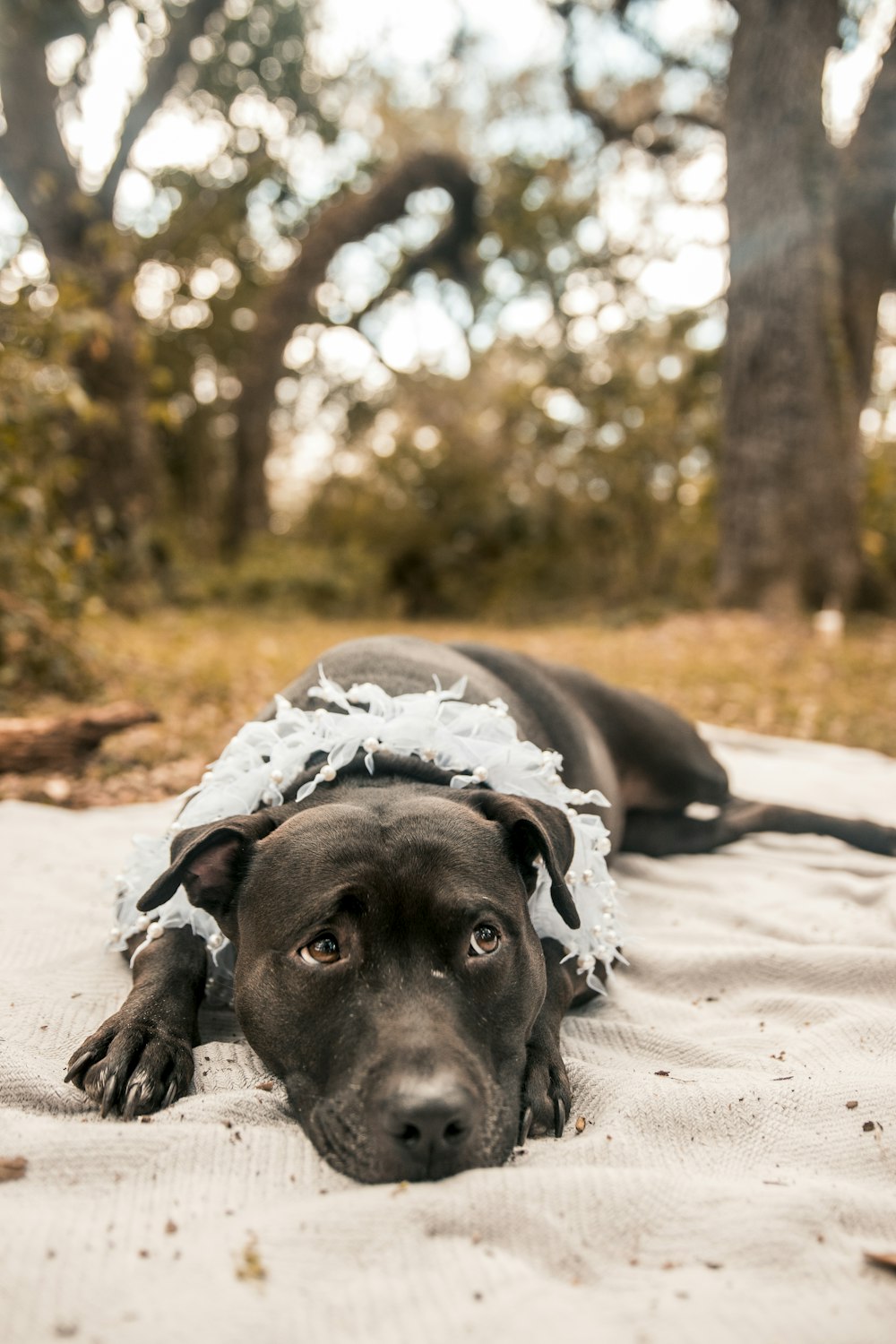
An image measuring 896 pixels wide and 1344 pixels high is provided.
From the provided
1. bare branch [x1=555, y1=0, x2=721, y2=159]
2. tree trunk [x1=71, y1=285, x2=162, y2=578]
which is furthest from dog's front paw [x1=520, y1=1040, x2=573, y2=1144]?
bare branch [x1=555, y1=0, x2=721, y2=159]

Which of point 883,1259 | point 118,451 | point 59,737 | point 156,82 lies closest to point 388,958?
point 883,1259

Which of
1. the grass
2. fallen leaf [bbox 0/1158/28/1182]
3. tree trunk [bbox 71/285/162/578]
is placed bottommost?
the grass

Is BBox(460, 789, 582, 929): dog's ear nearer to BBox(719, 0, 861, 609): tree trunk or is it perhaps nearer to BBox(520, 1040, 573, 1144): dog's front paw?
BBox(520, 1040, 573, 1144): dog's front paw

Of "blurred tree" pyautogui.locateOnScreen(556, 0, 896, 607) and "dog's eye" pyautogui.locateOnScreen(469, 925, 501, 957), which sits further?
"blurred tree" pyautogui.locateOnScreen(556, 0, 896, 607)

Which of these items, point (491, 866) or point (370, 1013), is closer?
point (370, 1013)

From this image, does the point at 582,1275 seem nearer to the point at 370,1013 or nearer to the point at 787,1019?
the point at 370,1013

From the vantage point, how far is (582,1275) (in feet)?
5.72

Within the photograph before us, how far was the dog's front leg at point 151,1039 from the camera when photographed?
7.70 feet

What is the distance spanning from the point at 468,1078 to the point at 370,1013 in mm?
254

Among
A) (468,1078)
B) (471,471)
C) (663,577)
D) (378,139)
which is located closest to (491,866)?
(468,1078)

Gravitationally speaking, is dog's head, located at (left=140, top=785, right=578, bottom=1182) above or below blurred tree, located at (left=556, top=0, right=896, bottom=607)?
below

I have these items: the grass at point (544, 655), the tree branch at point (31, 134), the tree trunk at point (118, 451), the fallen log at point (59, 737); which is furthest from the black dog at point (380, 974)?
the tree branch at point (31, 134)

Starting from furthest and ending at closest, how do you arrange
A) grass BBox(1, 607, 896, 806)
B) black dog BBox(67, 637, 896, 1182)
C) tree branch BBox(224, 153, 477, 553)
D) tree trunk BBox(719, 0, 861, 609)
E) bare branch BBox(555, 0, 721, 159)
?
tree branch BBox(224, 153, 477, 553), bare branch BBox(555, 0, 721, 159), tree trunk BBox(719, 0, 861, 609), grass BBox(1, 607, 896, 806), black dog BBox(67, 637, 896, 1182)

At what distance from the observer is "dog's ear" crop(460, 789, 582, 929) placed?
2568mm
